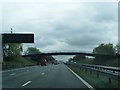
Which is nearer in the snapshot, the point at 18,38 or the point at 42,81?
the point at 42,81

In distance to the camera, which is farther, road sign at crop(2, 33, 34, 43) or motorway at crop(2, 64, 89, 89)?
road sign at crop(2, 33, 34, 43)

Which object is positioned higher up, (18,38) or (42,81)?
(18,38)

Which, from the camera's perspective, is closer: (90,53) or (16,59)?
(16,59)

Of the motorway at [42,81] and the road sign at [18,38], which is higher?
the road sign at [18,38]

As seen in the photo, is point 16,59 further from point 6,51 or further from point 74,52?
point 74,52

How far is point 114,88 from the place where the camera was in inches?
520

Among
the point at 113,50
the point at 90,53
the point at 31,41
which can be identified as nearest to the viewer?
the point at 31,41

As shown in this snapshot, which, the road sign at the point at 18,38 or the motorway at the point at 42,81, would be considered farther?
the road sign at the point at 18,38

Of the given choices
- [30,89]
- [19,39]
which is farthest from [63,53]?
[30,89]

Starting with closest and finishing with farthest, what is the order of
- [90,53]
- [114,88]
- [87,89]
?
[114,88], [87,89], [90,53]

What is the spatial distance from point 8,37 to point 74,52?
85491mm

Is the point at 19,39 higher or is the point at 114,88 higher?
the point at 19,39

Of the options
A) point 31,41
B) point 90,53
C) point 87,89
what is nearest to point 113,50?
point 90,53

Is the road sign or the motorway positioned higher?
the road sign
